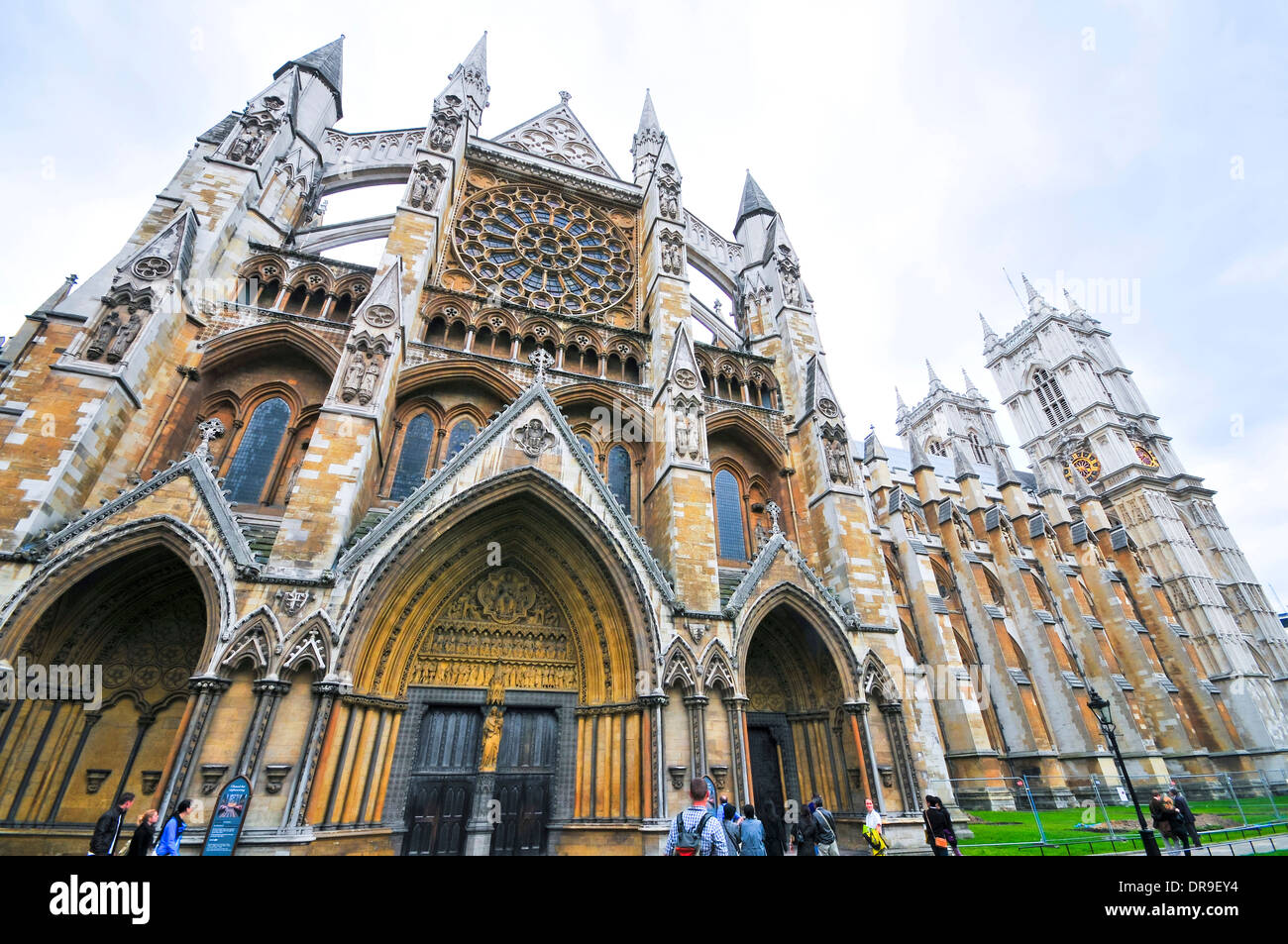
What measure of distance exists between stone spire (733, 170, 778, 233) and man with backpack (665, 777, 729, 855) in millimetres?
19081

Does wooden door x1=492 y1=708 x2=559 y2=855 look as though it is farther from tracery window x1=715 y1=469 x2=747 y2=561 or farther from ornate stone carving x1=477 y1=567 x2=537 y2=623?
tracery window x1=715 y1=469 x2=747 y2=561

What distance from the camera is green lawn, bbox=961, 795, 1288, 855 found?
10.3m

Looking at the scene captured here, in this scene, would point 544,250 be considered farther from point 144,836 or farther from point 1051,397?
point 1051,397

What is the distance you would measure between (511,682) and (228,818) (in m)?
4.53

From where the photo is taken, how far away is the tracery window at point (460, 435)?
1267 centimetres

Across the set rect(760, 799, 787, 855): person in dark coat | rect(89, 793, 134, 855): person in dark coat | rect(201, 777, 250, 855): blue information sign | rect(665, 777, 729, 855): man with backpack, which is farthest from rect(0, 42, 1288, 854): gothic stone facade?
rect(665, 777, 729, 855): man with backpack

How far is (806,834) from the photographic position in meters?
7.73

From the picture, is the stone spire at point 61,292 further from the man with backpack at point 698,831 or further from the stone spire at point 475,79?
the man with backpack at point 698,831

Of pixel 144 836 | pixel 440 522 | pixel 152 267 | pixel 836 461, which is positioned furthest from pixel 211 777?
pixel 836 461

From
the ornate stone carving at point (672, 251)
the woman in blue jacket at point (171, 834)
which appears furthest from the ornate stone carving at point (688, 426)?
the woman in blue jacket at point (171, 834)

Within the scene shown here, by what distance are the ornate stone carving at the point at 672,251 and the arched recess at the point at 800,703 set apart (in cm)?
932

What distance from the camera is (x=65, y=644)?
8.45 meters

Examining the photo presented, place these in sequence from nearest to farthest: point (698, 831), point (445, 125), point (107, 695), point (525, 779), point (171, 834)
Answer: point (698, 831)
point (171, 834)
point (107, 695)
point (525, 779)
point (445, 125)
